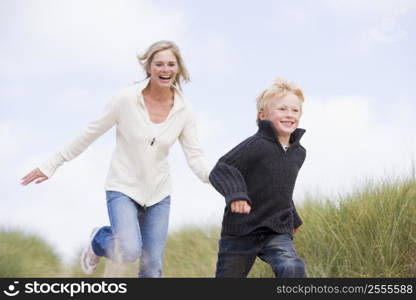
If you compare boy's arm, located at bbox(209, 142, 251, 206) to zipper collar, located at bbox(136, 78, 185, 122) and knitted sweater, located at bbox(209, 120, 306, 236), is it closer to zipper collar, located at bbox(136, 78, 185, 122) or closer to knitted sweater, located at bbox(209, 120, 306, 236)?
knitted sweater, located at bbox(209, 120, 306, 236)

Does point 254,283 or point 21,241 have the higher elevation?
point 21,241

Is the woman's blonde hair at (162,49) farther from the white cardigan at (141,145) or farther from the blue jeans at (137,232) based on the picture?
the blue jeans at (137,232)

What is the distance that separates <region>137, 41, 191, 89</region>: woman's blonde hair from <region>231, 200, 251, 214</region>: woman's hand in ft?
4.54

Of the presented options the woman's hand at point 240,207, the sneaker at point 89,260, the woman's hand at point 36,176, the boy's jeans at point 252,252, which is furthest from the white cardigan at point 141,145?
the woman's hand at point 240,207

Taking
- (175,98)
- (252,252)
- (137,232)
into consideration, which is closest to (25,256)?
(137,232)

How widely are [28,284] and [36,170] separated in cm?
88

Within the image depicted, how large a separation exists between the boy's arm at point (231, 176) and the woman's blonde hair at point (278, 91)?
0.33m

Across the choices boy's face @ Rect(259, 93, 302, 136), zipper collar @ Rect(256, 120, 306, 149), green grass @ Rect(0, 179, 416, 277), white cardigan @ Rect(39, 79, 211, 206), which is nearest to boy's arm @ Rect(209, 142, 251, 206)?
zipper collar @ Rect(256, 120, 306, 149)

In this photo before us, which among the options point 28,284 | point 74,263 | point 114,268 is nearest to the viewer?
point 28,284

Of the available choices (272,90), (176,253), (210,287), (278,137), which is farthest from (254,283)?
(176,253)

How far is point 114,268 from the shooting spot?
4.86 metres

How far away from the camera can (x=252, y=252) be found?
13.4 ft

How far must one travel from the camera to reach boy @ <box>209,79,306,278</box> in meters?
4.01

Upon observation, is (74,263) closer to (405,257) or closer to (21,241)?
(21,241)
